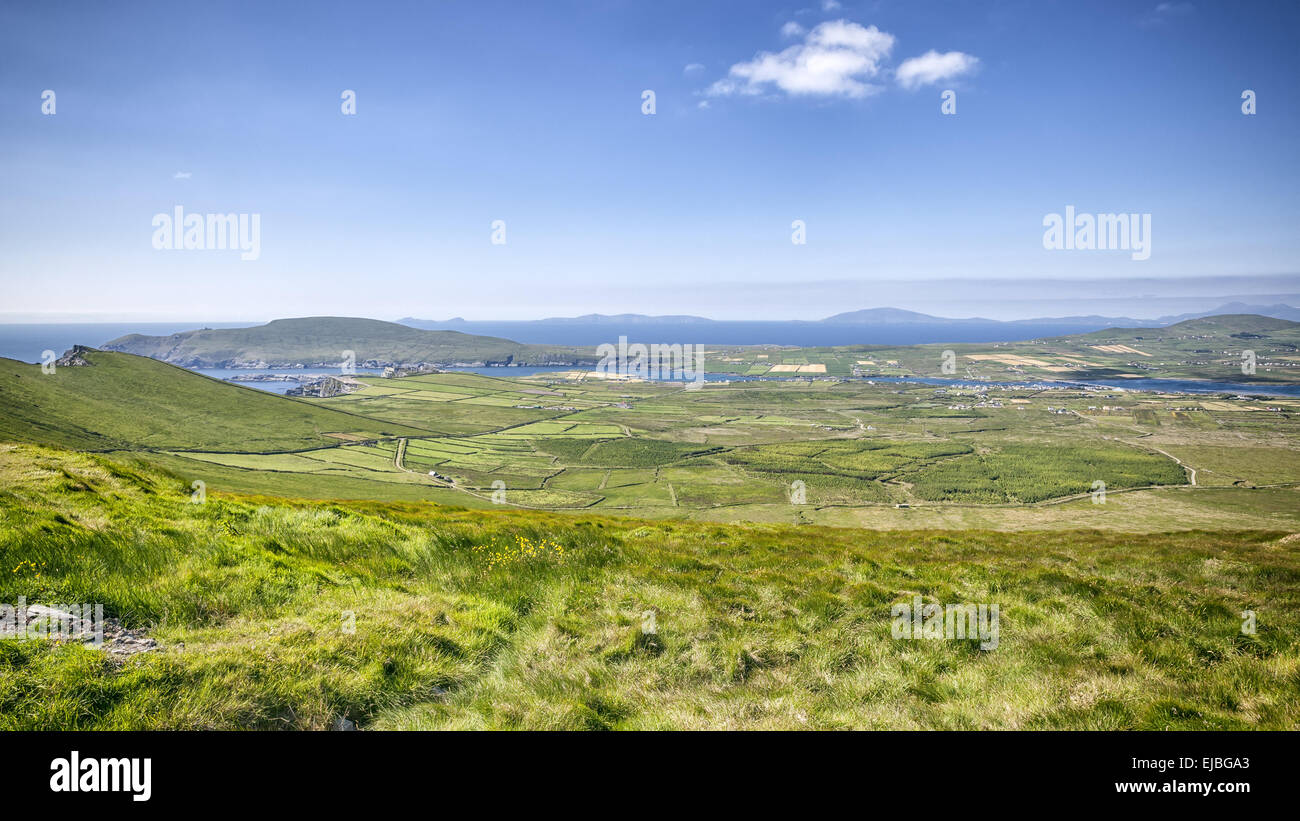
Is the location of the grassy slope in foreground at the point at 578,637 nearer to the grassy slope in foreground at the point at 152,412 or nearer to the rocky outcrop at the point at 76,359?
the grassy slope in foreground at the point at 152,412

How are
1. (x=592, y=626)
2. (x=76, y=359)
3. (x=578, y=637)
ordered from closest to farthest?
1. (x=578, y=637)
2. (x=592, y=626)
3. (x=76, y=359)

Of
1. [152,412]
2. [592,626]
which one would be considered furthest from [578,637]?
[152,412]

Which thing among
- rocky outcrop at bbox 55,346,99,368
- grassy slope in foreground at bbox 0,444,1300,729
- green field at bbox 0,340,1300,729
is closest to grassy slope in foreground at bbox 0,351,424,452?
rocky outcrop at bbox 55,346,99,368

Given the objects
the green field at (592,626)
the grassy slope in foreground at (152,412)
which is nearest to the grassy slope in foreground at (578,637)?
the green field at (592,626)

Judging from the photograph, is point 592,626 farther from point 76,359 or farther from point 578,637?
point 76,359
